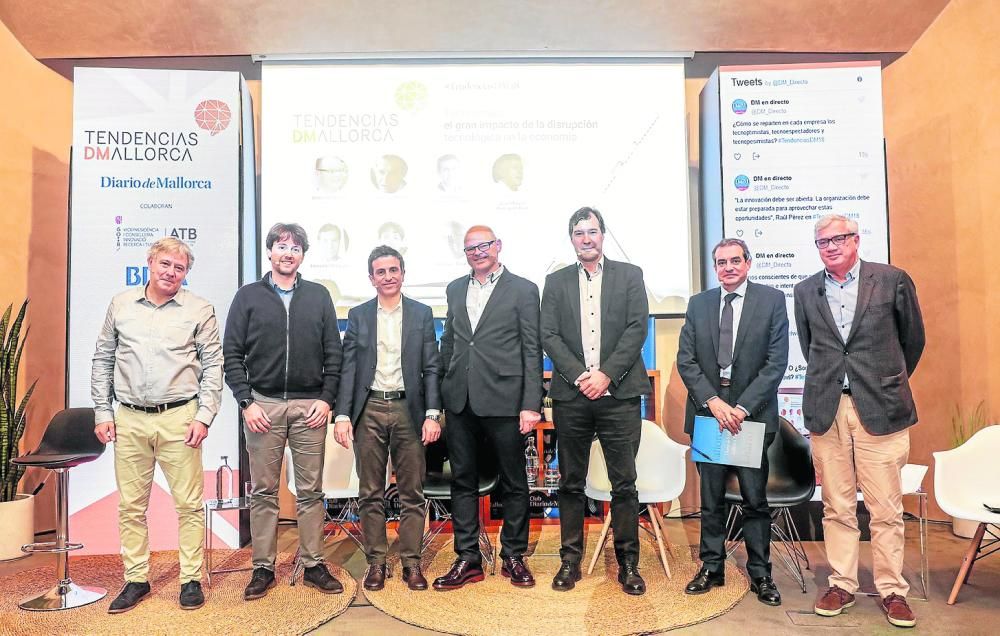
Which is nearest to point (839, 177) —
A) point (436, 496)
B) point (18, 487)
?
point (436, 496)

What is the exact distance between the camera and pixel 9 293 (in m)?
4.72

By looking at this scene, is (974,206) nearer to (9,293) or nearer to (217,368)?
(217,368)

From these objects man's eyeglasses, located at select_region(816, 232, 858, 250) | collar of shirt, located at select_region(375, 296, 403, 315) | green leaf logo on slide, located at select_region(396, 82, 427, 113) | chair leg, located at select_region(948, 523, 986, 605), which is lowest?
chair leg, located at select_region(948, 523, 986, 605)

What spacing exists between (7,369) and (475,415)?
3245 mm

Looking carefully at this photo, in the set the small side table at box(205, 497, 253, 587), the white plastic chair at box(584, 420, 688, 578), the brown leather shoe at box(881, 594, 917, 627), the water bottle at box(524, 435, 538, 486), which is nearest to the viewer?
the brown leather shoe at box(881, 594, 917, 627)

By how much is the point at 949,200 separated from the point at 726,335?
2.78 meters

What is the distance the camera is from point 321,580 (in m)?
3.47

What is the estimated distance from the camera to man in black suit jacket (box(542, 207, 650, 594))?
3.35 meters

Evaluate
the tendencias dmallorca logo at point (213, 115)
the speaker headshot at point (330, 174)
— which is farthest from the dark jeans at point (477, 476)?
the tendencias dmallorca logo at point (213, 115)

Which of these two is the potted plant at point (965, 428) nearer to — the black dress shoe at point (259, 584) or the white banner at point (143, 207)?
the black dress shoe at point (259, 584)

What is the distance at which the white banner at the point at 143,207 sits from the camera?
13.9 feet

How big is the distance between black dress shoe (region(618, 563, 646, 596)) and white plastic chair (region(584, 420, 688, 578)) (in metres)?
0.34

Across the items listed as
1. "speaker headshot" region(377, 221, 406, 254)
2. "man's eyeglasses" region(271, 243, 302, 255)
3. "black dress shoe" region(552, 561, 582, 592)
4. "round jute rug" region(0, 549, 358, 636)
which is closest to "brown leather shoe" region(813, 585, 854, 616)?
"black dress shoe" region(552, 561, 582, 592)

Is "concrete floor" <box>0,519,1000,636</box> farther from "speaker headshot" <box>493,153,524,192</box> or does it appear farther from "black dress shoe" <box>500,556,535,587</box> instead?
"speaker headshot" <box>493,153,524,192</box>
